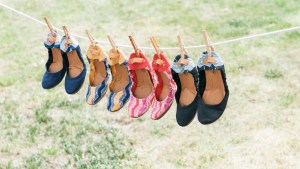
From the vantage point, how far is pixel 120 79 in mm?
3141

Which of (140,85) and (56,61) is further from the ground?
(56,61)

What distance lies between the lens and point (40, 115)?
5266 millimetres

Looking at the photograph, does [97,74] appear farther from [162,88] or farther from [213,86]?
[213,86]

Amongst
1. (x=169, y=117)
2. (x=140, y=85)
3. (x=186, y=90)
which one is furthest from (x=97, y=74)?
(x=169, y=117)

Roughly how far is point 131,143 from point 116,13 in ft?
13.9

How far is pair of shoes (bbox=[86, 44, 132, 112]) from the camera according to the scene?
299cm

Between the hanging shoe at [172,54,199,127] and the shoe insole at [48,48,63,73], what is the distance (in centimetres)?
93

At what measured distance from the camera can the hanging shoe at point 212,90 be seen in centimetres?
274

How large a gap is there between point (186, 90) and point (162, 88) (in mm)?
195

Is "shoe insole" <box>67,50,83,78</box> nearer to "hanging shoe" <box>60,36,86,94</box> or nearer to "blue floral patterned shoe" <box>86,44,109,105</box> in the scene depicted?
"hanging shoe" <box>60,36,86,94</box>

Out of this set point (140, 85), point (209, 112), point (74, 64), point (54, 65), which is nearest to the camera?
point (209, 112)

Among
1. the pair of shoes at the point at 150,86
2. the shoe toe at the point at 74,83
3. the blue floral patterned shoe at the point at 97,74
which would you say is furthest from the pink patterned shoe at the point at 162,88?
the shoe toe at the point at 74,83

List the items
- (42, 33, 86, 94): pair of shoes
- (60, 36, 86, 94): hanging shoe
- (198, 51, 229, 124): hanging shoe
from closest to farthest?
(198, 51, 229, 124): hanging shoe < (42, 33, 86, 94): pair of shoes < (60, 36, 86, 94): hanging shoe

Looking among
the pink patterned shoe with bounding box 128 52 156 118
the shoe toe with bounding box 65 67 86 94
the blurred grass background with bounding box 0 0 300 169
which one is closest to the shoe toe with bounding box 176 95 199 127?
the pink patterned shoe with bounding box 128 52 156 118
